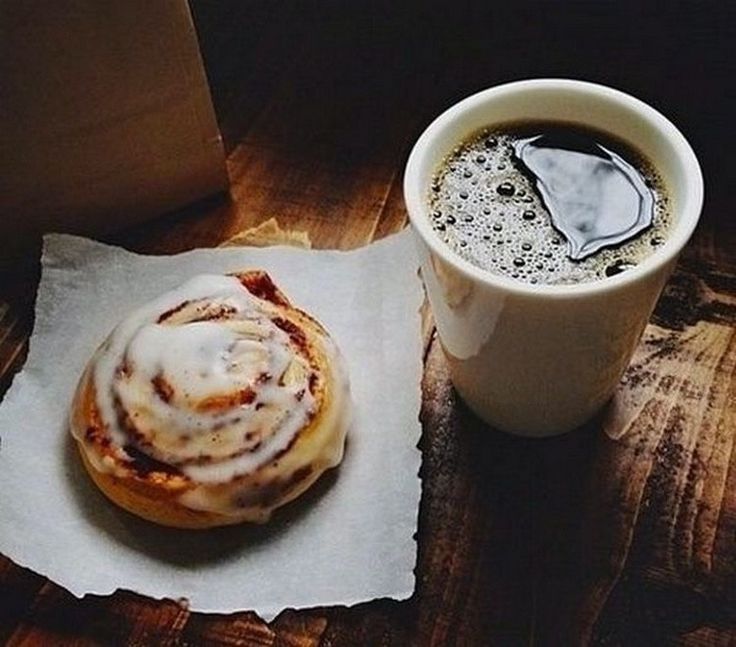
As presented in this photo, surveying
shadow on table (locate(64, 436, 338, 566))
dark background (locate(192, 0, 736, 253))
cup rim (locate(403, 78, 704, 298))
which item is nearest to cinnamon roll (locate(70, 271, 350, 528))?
shadow on table (locate(64, 436, 338, 566))

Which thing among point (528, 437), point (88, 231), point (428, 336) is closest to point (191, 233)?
point (88, 231)

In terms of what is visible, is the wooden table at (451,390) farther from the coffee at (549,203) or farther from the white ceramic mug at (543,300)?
the coffee at (549,203)

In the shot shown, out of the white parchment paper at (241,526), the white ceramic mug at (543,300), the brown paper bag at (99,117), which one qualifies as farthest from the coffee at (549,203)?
the brown paper bag at (99,117)

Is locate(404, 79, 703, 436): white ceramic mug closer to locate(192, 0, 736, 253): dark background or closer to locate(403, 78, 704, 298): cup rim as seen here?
locate(403, 78, 704, 298): cup rim

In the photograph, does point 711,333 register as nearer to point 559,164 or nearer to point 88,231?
point 559,164

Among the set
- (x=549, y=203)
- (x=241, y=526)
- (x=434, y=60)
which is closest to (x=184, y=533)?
(x=241, y=526)

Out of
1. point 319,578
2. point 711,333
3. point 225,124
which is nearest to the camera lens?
point 319,578

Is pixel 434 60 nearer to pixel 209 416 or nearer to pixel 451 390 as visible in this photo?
pixel 451 390
